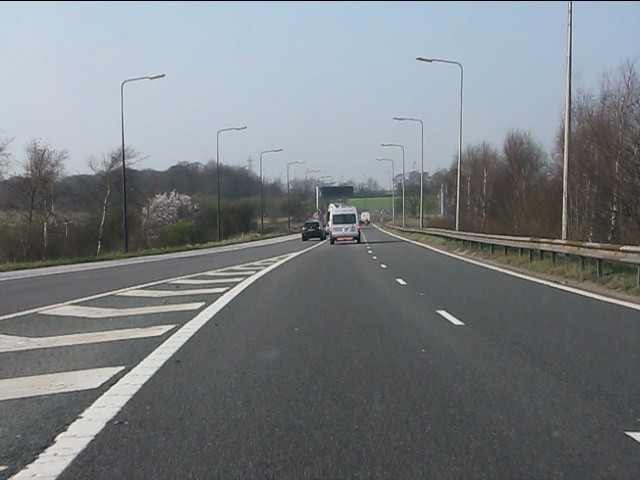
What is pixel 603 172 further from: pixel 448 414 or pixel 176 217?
pixel 176 217

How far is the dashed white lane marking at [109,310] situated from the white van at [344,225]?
136 ft

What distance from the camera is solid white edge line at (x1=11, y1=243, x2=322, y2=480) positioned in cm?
567

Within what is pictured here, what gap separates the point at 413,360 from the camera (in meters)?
9.72

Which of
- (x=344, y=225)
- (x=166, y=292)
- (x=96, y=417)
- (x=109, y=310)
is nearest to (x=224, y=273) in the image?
(x=166, y=292)

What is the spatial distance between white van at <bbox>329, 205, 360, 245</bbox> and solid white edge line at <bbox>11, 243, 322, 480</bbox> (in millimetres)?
45419

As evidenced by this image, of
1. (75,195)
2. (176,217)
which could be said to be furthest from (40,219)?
(176,217)

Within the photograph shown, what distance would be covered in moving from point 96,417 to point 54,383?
5.77 feet

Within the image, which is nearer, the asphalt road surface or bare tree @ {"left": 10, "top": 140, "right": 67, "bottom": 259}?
the asphalt road surface

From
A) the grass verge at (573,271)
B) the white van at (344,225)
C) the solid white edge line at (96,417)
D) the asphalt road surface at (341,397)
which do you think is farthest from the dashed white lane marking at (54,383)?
the white van at (344,225)

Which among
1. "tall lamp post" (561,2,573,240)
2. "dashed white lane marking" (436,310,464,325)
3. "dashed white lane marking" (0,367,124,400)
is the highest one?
"tall lamp post" (561,2,573,240)

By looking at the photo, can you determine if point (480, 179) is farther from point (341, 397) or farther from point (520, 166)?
point (341, 397)

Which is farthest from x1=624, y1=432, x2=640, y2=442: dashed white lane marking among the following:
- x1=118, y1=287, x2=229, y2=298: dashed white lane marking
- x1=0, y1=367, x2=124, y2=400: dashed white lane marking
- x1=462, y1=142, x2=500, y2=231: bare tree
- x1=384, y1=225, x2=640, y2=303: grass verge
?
x1=462, y1=142, x2=500, y2=231: bare tree

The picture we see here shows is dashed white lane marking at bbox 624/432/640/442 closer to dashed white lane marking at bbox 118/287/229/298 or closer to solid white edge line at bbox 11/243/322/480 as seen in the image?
solid white edge line at bbox 11/243/322/480

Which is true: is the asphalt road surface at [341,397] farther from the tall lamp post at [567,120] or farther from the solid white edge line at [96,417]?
the tall lamp post at [567,120]
